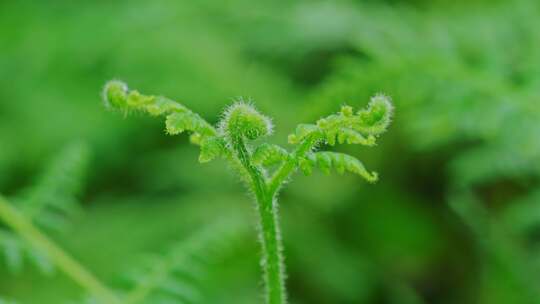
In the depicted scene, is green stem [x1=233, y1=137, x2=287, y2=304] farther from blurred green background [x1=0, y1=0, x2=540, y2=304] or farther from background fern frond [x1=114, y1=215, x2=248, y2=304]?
blurred green background [x1=0, y1=0, x2=540, y2=304]

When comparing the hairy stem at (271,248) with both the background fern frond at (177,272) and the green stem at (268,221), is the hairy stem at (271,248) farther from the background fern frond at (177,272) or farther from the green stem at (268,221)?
the background fern frond at (177,272)

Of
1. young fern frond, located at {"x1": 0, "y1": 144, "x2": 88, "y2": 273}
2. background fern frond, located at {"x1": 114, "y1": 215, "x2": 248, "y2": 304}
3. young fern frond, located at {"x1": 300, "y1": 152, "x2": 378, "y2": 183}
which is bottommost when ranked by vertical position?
young fern frond, located at {"x1": 300, "y1": 152, "x2": 378, "y2": 183}

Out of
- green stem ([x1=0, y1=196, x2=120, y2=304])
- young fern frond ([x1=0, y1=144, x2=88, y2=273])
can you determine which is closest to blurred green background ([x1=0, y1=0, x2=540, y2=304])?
young fern frond ([x1=0, y1=144, x2=88, y2=273])

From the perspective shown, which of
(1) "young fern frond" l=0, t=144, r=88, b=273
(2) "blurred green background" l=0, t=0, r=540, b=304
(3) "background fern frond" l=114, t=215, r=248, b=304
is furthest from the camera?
(2) "blurred green background" l=0, t=0, r=540, b=304

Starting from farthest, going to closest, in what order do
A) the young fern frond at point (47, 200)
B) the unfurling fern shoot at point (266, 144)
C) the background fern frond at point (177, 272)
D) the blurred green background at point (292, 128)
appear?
the blurred green background at point (292, 128)
the young fern frond at point (47, 200)
the background fern frond at point (177, 272)
the unfurling fern shoot at point (266, 144)

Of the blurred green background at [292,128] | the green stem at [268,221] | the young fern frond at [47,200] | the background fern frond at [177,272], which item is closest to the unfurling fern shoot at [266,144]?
the green stem at [268,221]

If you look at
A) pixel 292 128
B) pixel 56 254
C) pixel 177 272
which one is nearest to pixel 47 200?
pixel 56 254

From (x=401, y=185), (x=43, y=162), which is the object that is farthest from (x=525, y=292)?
(x=43, y=162)
